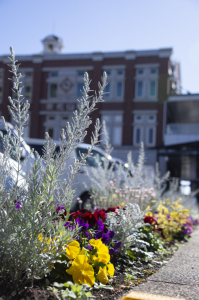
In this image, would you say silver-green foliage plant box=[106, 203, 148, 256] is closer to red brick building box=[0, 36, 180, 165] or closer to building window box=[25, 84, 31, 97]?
red brick building box=[0, 36, 180, 165]

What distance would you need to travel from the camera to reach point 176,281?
2.97 meters

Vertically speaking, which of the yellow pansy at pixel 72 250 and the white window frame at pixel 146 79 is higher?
the white window frame at pixel 146 79

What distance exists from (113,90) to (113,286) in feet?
86.4

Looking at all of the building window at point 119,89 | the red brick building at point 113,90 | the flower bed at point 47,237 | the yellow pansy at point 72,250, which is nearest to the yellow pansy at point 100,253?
the flower bed at point 47,237

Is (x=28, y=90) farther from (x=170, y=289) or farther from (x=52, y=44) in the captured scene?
(x=170, y=289)

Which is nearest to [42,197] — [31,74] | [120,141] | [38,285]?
[38,285]

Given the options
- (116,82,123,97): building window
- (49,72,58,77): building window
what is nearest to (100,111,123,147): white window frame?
(116,82,123,97): building window

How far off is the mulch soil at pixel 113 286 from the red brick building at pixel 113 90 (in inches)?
902

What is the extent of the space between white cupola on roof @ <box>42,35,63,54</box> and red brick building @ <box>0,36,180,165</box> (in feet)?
10.0

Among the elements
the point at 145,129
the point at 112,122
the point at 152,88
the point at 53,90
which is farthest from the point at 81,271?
the point at 53,90

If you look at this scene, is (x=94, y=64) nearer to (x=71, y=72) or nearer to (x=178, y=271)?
(x=71, y=72)

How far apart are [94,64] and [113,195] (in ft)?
79.6

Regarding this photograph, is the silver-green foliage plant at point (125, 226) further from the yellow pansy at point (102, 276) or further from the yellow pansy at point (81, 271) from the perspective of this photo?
the yellow pansy at point (81, 271)

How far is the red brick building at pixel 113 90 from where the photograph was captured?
2723 centimetres
